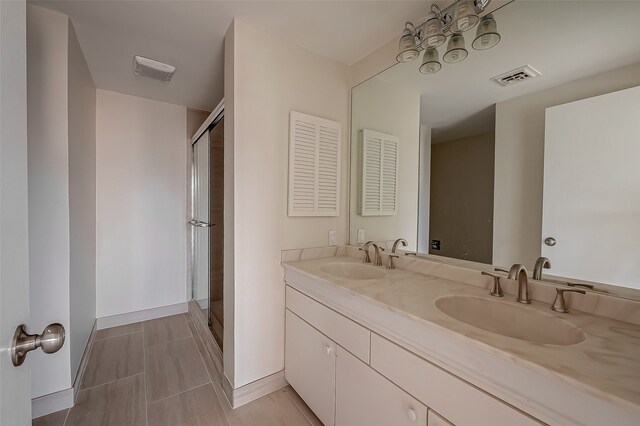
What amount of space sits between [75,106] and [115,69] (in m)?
0.57

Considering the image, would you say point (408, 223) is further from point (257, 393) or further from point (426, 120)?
point (257, 393)

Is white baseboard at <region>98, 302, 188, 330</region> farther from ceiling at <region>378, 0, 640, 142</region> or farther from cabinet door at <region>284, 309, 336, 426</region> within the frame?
ceiling at <region>378, 0, 640, 142</region>

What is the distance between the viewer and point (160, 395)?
1.61 m

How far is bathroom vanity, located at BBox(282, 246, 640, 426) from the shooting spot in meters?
0.59

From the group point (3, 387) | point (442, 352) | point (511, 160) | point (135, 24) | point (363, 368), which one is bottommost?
point (363, 368)

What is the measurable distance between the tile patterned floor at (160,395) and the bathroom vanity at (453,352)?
0.80 feet

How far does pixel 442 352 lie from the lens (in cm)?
81

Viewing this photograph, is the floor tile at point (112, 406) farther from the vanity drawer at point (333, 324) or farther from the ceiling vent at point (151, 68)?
the ceiling vent at point (151, 68)

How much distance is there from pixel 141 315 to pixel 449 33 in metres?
3.47

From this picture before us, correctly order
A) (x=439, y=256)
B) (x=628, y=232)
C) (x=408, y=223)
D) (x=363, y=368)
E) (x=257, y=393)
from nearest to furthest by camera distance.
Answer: (x=628, y=232)
(x=363, y=368)
(x=439, y=256)
(x=257, y=393)
(x=408, y=223)

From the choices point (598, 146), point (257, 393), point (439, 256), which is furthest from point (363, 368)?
point (598, 146)

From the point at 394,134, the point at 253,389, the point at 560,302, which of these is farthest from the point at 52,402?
the point at 394,134

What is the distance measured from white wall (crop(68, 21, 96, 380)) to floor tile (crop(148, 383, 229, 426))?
0.62m

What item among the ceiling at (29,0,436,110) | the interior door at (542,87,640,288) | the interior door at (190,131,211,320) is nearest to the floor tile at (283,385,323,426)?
the interior door at (190,131,211,320)
